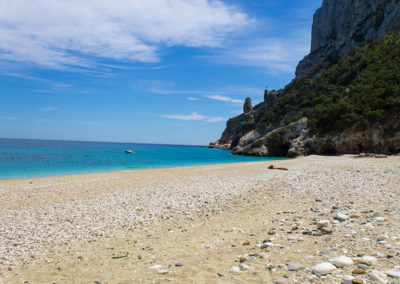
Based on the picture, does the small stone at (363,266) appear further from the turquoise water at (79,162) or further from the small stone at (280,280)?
the turquoise water at (79,162)

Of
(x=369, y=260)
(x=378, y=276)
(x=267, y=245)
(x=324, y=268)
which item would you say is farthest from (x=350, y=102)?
(x=378, y=276)

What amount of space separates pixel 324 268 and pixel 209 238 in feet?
11.4

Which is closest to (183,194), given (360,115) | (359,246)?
(359,246)

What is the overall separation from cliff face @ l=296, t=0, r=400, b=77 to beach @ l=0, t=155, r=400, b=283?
8461cm

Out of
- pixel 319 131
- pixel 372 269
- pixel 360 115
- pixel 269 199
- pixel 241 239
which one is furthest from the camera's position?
pixel 319 131

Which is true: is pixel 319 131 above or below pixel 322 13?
below

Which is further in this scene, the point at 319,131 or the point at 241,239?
the point at 319,131

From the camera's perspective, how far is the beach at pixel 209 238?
4.52 meters

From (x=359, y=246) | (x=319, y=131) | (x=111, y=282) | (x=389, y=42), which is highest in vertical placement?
(x=389, y=42)

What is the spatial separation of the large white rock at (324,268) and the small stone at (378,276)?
21.4 inches

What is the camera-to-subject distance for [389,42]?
57719 millimetres

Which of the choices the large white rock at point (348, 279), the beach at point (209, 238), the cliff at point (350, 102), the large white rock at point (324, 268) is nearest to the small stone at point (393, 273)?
the beach at point (209, 238)

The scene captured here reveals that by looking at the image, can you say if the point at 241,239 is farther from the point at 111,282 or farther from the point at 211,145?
the point at 211,145

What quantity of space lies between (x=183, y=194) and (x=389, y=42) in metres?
70.0
